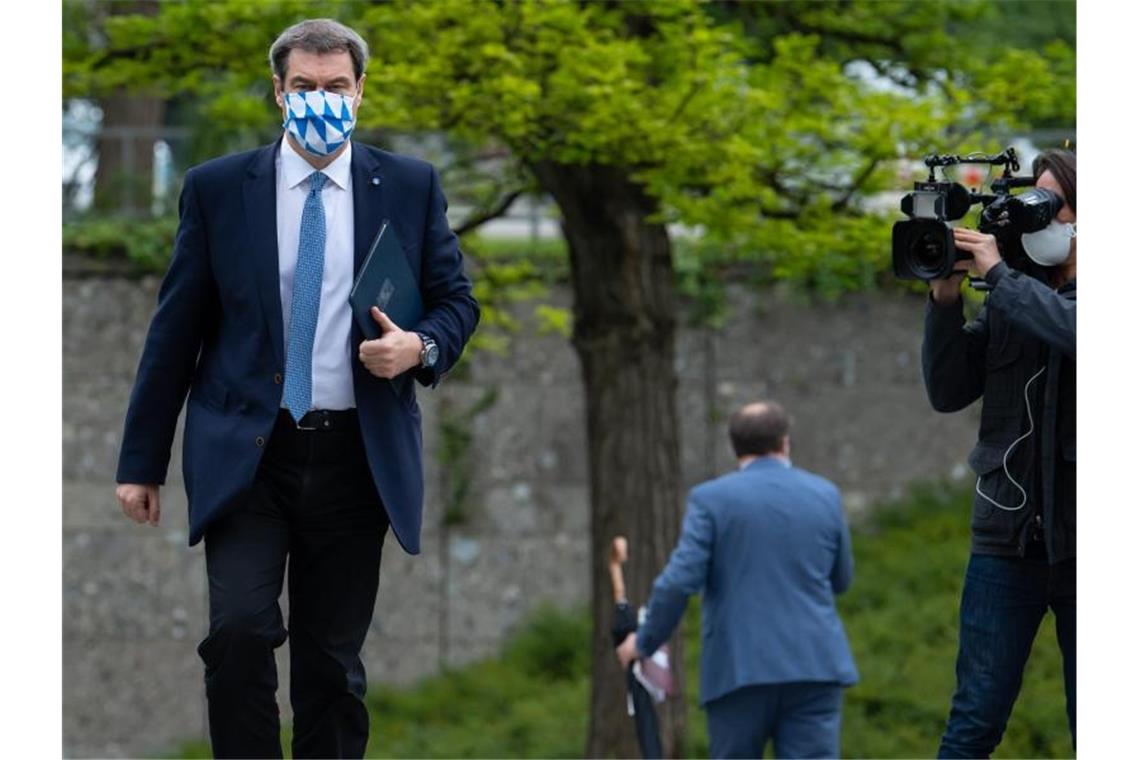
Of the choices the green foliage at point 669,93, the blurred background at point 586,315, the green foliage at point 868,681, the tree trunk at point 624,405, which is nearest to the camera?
the green foliage at point 669,93

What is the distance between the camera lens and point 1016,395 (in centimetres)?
480

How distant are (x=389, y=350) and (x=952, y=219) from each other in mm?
1378

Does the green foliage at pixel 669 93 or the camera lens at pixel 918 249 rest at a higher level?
the green foliage at pixel 669 93

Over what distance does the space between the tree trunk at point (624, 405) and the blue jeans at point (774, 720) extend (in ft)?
8.71

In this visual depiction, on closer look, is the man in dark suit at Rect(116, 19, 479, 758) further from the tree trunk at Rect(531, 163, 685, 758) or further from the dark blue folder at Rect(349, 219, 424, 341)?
the tree trunk at Rect(531, 163, 685, 758)

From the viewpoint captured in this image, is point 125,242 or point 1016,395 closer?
point 1016,395

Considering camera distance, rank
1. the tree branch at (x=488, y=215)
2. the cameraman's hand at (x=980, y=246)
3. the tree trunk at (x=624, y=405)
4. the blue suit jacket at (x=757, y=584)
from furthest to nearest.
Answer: the tree branch at (x=488, y=215) < the tree trunk at (x=624, y=405) < the blue suit jacket at (x=757, y=584) < the cameraman's hand at (x=980, y=246)

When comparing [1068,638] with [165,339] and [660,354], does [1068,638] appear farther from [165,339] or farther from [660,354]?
[660,354]

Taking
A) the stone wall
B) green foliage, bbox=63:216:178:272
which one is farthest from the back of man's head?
green foliage, bbox=63:216:178:272

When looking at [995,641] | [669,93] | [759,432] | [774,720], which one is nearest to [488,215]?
[669,93]

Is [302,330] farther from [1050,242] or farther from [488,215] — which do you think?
[488,215]

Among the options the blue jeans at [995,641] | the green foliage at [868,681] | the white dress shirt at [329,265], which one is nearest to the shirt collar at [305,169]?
the white dress shirt at [329,265]

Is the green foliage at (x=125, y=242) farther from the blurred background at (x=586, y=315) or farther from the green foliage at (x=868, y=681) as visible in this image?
the green foliage at (x=868, y=681)

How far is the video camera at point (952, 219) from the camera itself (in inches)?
183
